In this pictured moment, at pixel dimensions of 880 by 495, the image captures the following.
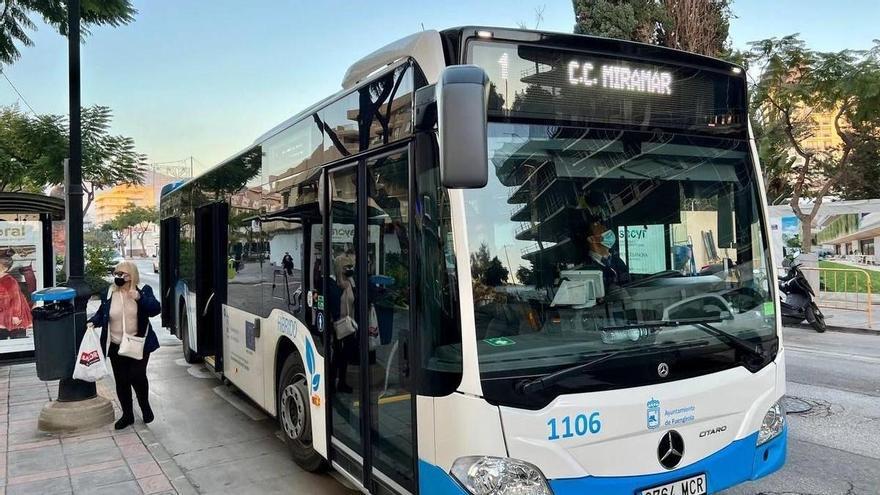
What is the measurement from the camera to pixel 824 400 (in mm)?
6781

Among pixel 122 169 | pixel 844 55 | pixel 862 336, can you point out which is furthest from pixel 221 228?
pixel 844 55

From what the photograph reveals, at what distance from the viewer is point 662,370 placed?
3104mm

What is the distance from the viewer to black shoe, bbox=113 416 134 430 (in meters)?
6.14

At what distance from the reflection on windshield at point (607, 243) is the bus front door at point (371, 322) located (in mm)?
528

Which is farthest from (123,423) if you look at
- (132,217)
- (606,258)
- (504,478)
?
(132,217)

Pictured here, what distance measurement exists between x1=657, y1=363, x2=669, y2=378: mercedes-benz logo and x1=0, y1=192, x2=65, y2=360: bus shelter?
30.7 ft

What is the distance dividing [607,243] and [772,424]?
1531 millimetres

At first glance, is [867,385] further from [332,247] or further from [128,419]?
[128,419]

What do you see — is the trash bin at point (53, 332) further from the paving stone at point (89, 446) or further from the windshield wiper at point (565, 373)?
the windshield wiper at point (565, 373)

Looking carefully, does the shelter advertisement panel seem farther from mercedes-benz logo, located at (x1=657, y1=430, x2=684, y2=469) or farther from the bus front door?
mercedes-benz logo, located at (x1=657, y1=430, x2=684, y2=469)

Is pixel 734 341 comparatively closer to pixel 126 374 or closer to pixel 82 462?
pixel 82 462

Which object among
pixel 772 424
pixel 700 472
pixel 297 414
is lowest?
pixel 297 414

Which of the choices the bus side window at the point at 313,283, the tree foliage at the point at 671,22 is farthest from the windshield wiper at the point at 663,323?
the tree foliage at the point at 671,22

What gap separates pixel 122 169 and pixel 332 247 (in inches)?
682
